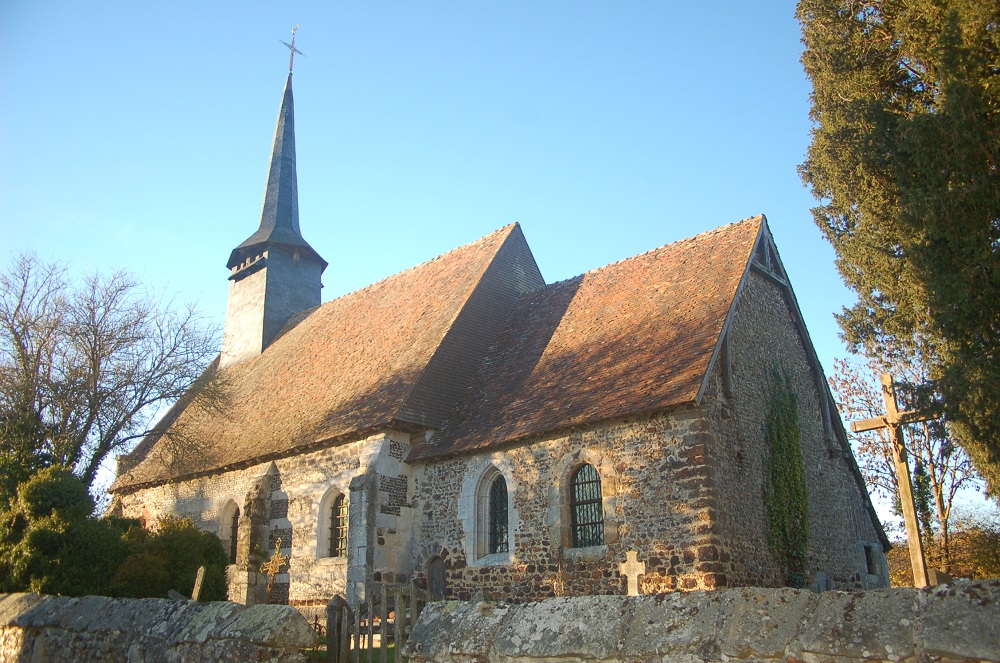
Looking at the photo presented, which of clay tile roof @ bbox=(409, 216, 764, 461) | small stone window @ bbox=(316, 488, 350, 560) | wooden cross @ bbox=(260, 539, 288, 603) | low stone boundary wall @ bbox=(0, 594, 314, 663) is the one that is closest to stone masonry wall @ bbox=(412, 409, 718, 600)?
clay tile roof @ bbox=(409, 216, 764, 461)

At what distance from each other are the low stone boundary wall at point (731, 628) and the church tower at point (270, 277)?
70.2 ft

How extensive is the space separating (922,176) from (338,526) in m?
12.1

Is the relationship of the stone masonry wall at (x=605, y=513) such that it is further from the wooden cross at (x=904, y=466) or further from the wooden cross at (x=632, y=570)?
the wooden cross at (x=904, y=466)

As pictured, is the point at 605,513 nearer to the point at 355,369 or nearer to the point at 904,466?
the point at 904,466

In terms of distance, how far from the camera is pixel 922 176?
1040 cm

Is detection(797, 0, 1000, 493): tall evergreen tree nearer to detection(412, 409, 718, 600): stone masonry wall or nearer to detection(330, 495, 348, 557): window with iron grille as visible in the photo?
detection(412, 409, 718, 600): stone masonry wall

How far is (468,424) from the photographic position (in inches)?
582

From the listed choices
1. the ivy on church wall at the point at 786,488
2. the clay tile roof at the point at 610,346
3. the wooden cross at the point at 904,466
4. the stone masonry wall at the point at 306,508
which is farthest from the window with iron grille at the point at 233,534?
the wooden cross at the point at 904,466

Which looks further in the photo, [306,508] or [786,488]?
[306,508]

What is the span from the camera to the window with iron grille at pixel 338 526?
50.4ft

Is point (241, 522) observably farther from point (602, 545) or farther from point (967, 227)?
point (967, 227)

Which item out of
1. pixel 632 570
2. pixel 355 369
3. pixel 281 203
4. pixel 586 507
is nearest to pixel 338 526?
pixel 355 369

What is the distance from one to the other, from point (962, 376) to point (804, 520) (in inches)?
182

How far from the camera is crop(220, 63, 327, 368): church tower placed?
992 inches
